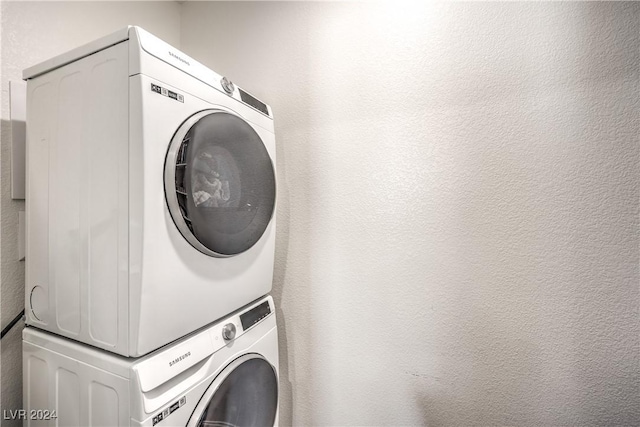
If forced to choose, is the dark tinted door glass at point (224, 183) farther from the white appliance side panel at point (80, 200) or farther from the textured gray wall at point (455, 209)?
the textured gray wall at point (455, 209)

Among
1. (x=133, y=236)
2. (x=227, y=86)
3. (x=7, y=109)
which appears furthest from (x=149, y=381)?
(x=7, y=109)

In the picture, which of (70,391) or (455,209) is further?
(455,209)

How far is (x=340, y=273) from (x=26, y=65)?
1.38 meters

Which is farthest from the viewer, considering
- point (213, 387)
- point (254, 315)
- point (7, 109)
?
point (254, 315)

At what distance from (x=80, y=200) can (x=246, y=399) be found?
2.74ft

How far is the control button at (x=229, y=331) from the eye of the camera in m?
0.84

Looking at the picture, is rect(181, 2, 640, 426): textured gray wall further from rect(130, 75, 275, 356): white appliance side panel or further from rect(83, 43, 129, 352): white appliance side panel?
rect(83, 43, 129, 352): white appliance side panel

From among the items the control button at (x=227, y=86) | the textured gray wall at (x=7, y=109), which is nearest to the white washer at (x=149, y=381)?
the textured gray wall at (x=7, y=109)

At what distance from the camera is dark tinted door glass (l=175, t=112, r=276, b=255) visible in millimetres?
698

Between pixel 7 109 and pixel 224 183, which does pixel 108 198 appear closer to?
pixel 224 183

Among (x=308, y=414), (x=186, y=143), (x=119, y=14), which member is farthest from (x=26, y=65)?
(x=308, y=414)

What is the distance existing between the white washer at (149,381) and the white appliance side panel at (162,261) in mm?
59

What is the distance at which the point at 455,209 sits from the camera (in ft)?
3.34

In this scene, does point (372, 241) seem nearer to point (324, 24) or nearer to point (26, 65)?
point (324, 24)
